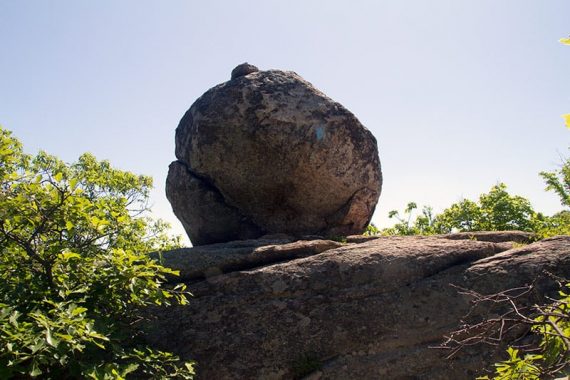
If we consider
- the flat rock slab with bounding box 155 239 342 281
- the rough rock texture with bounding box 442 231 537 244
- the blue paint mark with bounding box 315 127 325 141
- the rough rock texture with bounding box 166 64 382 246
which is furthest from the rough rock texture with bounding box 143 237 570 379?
the blue paint mark with bounding box 315 127 325 141

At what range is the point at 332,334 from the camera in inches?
309

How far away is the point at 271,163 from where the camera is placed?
35.1 ft

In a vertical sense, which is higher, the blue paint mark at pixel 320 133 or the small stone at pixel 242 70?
the small stone at pixel 242 70

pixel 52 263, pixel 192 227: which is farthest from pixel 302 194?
pixel 52 263

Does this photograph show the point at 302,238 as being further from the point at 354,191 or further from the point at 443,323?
the point at 443,323

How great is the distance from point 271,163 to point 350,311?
13.6ft

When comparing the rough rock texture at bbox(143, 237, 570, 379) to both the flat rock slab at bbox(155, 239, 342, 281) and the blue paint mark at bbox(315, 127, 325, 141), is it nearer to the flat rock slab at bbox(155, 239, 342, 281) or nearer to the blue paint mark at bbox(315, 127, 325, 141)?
the flat rock slab at bbox(155, 239, 342, 281)

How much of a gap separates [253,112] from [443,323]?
20.2 ft

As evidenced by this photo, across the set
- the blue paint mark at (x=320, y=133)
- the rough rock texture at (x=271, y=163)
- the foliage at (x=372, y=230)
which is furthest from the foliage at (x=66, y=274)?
the foliage at (x=372, y=230)

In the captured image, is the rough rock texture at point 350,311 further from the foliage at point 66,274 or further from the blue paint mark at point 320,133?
the blue paint mark at point 320,133

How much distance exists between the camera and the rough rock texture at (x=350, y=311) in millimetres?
7516

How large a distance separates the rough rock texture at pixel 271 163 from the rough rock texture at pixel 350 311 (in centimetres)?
228

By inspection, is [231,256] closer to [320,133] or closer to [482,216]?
[320,133]

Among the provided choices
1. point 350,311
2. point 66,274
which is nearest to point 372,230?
point 350,311
